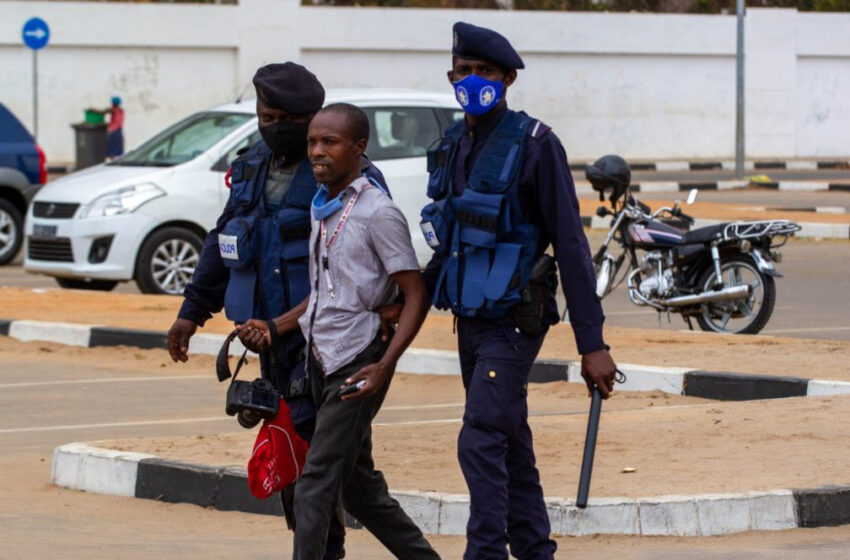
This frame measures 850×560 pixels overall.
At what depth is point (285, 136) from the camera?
5.20m

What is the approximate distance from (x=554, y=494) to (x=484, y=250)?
1.55 m

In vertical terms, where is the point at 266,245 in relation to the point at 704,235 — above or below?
above

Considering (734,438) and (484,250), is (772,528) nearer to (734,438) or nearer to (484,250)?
(734,438)

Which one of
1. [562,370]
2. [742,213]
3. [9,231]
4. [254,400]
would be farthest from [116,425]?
[742,213]

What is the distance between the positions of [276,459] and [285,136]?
37.6 inches

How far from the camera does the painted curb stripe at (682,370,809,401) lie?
29.9 ft

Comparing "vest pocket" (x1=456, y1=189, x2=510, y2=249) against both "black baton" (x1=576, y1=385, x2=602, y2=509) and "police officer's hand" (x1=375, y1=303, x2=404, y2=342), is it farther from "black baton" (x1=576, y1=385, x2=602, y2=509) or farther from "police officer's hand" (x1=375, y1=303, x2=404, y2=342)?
"black baton" (x1=576, y1=385, x2=602, y2=509)

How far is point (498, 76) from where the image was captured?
201 inches

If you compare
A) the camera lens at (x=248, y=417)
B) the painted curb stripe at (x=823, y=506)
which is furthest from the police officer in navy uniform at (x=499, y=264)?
the painted curb stripe at (x=823, y=506)

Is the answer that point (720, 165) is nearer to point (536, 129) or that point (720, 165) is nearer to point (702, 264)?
point (702, 264)

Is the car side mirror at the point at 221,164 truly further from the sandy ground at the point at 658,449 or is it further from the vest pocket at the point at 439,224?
the vest pocket at the point at 439,224

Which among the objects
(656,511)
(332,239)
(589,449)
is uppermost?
(332,239)

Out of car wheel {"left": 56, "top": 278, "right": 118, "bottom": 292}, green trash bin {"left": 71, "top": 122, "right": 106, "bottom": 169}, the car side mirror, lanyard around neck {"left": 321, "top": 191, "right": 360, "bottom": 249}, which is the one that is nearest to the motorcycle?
the car side mirror

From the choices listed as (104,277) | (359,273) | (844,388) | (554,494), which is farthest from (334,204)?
(104,277)
